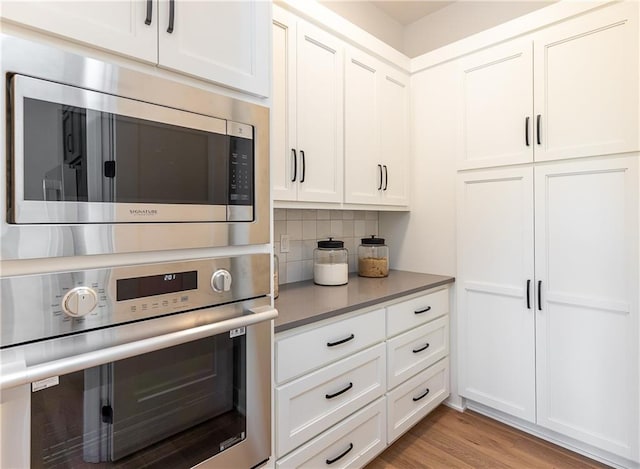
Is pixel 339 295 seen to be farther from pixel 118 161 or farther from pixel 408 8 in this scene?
pixel 408 8

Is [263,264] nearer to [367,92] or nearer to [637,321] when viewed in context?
[367,92]

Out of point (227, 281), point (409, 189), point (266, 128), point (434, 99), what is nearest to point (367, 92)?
point (434, 99)

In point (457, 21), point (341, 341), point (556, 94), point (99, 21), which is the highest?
point (457, 21)

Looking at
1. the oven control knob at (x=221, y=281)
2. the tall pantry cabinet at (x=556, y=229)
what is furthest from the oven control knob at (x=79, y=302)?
the tall pantry cabinet at (x=556, y=229)

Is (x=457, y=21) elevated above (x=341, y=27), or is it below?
above

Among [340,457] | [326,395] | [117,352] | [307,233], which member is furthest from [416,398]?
[117,352]

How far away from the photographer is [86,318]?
2.48ft

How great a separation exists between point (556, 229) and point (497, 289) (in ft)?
1.50

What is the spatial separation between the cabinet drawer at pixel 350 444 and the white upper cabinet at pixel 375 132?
43.7 inches

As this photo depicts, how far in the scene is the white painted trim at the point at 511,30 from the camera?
174 centimetres

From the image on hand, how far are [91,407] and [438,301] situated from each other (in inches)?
73.4

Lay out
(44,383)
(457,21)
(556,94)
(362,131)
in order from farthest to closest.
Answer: (457,21) < (362,131) < (556,94) < (44,383)

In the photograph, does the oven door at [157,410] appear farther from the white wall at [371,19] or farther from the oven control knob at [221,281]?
the white wall at [371,19]

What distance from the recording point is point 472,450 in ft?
6.11
